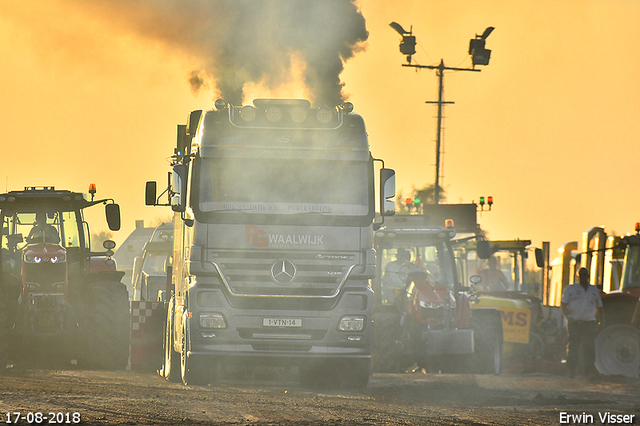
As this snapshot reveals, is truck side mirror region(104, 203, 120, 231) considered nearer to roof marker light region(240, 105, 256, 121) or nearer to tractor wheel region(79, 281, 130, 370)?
tractor wheel region(79, 281, 130, 370)

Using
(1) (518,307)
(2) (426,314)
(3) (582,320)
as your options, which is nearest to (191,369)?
(2) (426,314)

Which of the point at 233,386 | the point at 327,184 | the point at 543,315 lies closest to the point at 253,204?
the point at 327,184

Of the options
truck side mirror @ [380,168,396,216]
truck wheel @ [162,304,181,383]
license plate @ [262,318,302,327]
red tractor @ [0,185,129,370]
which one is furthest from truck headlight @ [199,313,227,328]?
red tractor @ [0,185,129,370]

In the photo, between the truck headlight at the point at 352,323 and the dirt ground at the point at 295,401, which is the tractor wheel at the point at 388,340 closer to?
the dirt ground at the point at 295,401

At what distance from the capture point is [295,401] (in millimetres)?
11930

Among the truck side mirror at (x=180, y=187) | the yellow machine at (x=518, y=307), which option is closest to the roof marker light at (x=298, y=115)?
the truck side mirror at (x=180, y=187)

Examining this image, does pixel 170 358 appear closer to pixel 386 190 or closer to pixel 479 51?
pixel 386 190

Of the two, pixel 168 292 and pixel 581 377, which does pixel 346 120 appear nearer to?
pixel 168 292

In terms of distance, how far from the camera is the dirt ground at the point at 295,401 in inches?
402

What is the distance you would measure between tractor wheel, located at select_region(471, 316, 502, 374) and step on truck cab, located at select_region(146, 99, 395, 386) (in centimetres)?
610

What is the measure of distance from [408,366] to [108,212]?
5553mm

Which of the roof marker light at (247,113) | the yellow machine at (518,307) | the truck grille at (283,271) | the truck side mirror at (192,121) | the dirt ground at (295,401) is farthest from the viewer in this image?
the yellow machine at (518,307)

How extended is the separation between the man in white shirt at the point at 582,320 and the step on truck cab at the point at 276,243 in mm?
6815

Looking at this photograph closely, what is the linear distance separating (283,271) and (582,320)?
792 cm
